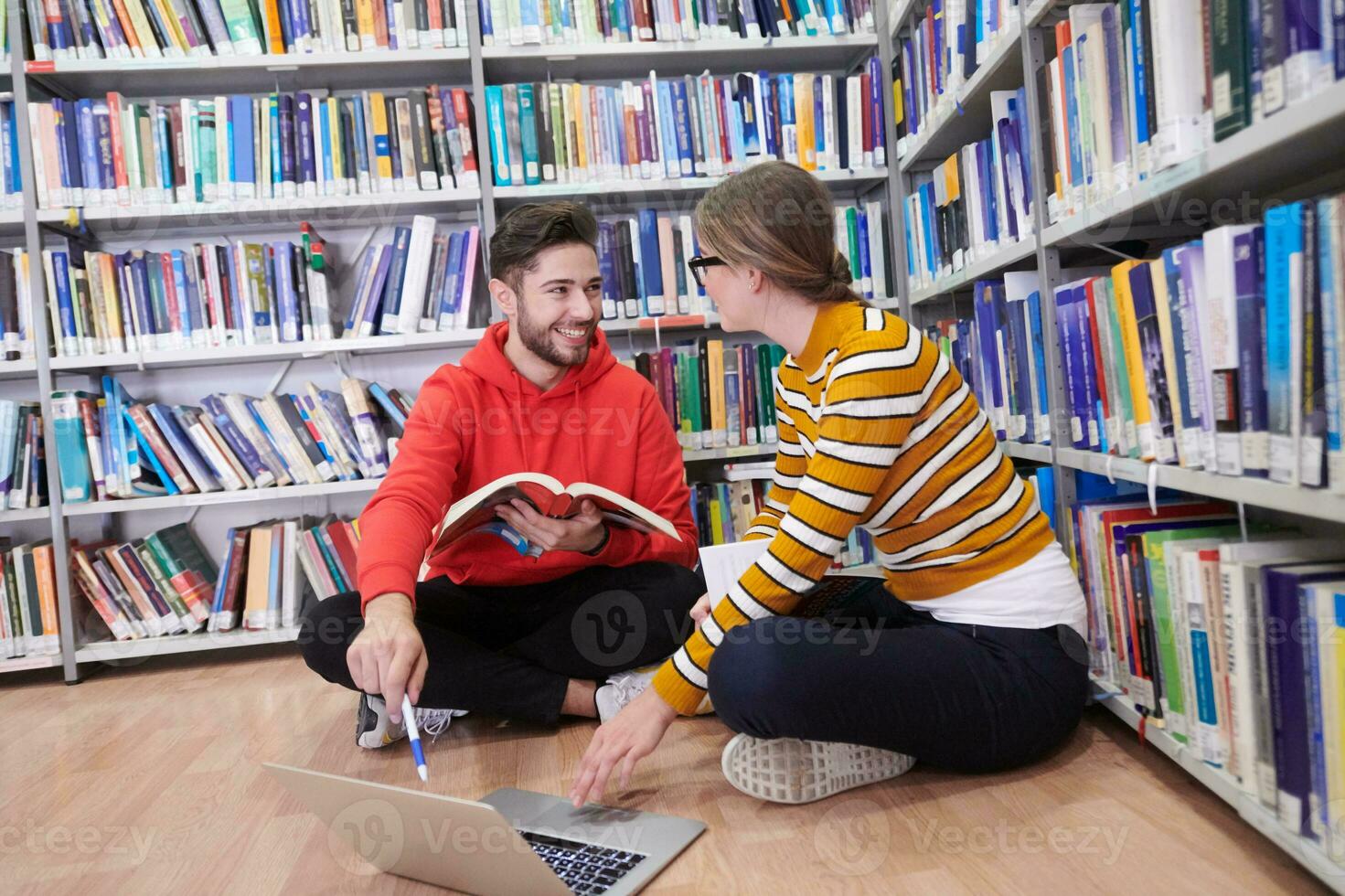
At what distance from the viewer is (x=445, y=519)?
1491mm

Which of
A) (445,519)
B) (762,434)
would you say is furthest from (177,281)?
(762,434)

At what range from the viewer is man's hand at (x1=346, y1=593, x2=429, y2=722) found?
1.20 m

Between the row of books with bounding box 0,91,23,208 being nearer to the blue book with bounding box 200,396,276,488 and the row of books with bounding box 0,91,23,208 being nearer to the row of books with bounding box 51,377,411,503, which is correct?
the row of books with bounding box 51,377,411,503

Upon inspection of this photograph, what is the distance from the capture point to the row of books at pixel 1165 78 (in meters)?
0.91

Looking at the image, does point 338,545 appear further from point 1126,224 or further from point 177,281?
point 1126,224

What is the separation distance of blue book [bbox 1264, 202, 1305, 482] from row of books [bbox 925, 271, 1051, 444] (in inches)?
23.8

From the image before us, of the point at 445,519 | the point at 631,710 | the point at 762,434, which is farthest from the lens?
the point at 762,434

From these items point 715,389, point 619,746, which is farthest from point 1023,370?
point 619,746

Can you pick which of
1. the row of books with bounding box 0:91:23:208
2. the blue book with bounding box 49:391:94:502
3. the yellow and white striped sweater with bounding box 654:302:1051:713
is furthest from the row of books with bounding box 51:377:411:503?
the yellow and white striped sweater with bounding box 654:302:1051:713

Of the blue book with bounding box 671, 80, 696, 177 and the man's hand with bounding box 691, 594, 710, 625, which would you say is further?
the blue book with bounding box 671, 80, 696, 177

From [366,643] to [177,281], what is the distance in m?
1.59

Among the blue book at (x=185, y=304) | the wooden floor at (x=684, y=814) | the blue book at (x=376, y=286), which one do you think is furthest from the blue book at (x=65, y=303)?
the wooden floor at (x=684, y=814)

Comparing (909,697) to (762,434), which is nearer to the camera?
(909,697)

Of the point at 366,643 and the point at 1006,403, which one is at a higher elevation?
the point at 1006,403
